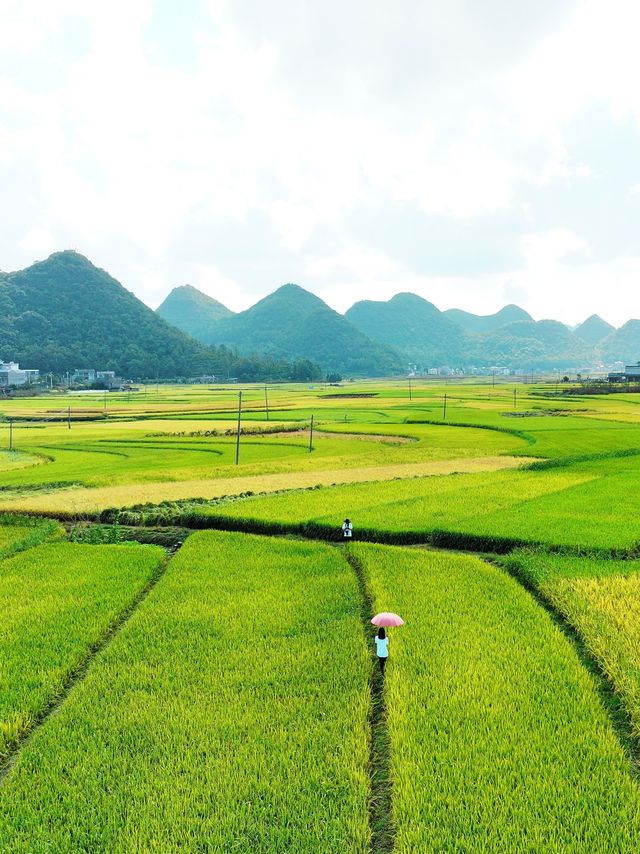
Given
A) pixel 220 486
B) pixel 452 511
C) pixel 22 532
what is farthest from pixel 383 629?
pixel 220 486

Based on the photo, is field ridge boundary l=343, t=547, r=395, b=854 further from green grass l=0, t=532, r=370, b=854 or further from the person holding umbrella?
the person holding umbrella

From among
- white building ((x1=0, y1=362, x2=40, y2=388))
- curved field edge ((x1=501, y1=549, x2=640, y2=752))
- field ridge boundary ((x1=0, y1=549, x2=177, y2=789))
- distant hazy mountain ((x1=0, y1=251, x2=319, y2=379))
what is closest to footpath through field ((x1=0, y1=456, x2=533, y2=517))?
field ridge boundary ((x1=0, y1=549, x2=177, y2=789))

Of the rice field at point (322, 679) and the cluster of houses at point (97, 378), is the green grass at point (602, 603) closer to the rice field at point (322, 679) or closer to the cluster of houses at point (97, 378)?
the rice field at point (322, 679)

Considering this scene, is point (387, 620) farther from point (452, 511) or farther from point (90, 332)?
point (90, 332)

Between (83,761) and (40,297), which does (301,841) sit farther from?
(40,297)

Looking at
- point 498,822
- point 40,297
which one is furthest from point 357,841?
point 40,297

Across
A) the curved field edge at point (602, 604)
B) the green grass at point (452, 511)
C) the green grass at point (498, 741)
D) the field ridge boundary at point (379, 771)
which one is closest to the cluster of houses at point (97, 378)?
the green grass at point (452, 511)

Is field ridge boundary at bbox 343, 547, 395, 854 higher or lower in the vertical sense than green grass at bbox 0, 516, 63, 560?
higher
